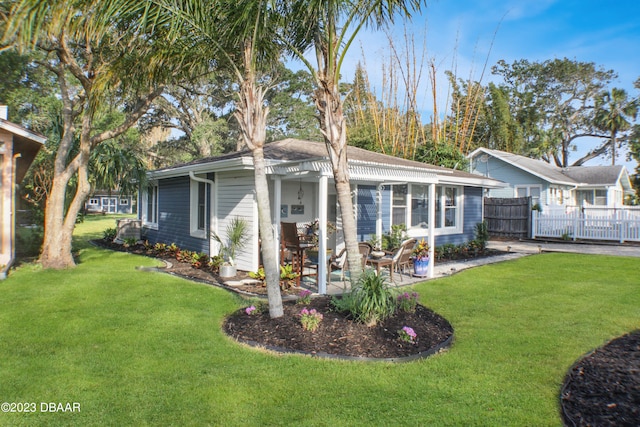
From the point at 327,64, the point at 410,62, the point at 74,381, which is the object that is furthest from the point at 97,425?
the point at 410,62

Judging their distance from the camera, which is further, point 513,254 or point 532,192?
point 532,192

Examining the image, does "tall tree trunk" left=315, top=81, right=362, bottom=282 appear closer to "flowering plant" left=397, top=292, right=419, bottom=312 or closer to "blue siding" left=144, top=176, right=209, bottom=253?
"flowering plant" left=397, top=292, right=419, bottom=312

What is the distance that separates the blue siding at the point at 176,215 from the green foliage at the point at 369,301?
610cm

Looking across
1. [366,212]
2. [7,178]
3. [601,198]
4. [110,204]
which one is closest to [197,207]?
[7,178]

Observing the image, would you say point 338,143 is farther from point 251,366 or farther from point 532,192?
point 532,192

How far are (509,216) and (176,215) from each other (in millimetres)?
14767

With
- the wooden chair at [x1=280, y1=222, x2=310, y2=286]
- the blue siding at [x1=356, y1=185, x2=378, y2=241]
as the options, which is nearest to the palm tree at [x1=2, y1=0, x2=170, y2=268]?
the wooden chair at [x1=280, y1=222, x2=310, y2=286]

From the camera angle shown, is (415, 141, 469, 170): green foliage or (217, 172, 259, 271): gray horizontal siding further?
(415, 141, 469, 170): green foliage

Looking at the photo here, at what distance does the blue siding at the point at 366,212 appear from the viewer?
430 inches

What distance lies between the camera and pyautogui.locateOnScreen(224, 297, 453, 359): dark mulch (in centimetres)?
448

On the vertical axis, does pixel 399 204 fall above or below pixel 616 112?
below

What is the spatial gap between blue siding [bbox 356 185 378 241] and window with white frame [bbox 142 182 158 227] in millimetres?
7421

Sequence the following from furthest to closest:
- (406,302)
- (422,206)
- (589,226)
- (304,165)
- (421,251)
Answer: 1. (589,226)
2. (422,206)
3. (421,251)
4. (304,165)
5. (406,302)

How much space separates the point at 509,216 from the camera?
18844 millimetres
